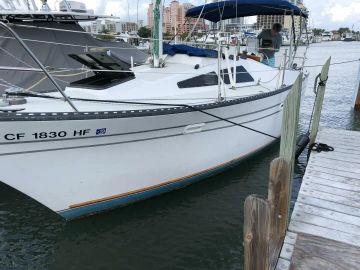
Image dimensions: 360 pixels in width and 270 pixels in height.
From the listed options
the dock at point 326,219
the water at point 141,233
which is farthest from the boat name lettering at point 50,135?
the dock at point 326,219

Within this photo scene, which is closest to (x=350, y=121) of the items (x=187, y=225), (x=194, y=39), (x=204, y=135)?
(x=194, y=39)

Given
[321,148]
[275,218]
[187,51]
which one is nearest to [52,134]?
[275,218]

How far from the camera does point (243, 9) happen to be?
1022cm

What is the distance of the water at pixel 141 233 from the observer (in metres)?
5.51

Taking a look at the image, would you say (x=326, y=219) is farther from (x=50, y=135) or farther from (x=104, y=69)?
(x=104, y=69)

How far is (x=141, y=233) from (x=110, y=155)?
1377 millimetres

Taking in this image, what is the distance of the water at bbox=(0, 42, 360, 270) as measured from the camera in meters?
5.51

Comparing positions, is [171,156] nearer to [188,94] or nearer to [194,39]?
[188,94]

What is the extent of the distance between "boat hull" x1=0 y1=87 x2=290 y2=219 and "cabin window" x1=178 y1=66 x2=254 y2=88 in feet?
2.56

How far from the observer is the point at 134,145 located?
19.9 ft

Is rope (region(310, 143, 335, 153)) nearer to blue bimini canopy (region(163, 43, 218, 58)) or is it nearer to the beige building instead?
blue bimini canopy (region(163, 43, 218, 58))

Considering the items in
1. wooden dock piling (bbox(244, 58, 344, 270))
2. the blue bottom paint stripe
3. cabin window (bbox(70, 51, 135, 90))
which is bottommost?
the blue bottom paint stripe

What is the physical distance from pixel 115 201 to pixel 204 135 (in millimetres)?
1981

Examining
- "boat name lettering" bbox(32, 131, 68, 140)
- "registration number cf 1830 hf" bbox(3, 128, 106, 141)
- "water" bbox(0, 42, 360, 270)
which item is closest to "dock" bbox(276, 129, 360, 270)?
"water" bbox(0, 42, 360, 270)
